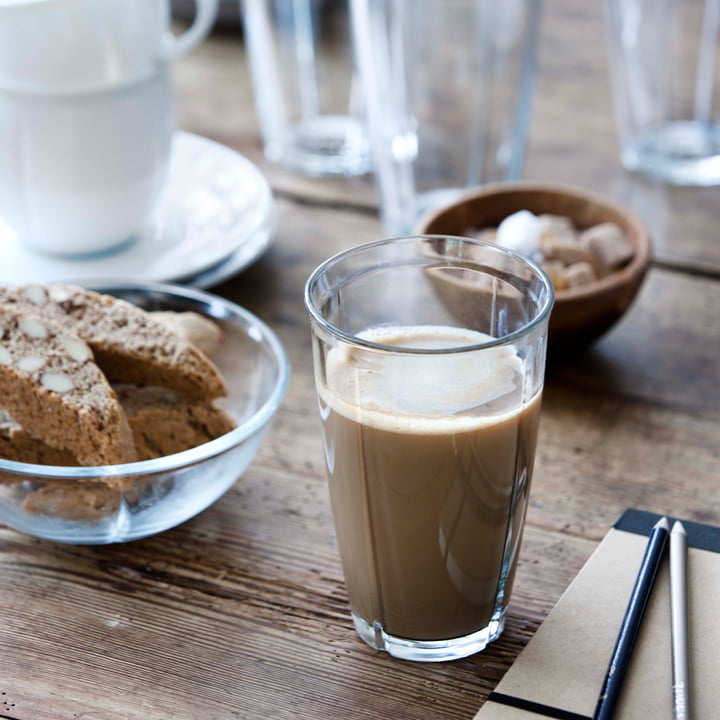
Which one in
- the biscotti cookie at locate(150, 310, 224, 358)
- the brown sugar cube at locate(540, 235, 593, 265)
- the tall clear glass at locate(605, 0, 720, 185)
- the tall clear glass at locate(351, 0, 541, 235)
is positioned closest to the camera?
the biscotti cookie at locate(150, 310, 224, 358)

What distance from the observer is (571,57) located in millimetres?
1567

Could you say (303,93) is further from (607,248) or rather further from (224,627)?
(224,627)

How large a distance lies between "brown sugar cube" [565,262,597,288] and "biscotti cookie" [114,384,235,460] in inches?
12.7

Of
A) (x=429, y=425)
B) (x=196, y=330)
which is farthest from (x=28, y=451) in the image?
(x=429, y=425)

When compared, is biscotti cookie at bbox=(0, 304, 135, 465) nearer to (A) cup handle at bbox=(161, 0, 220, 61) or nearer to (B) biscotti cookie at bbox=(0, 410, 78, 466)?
(B) biscotti cookie at bbox=(0, 410, 78, 466)

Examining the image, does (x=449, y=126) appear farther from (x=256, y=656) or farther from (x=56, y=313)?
(x=256, y=656)

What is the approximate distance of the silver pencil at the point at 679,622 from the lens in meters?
0.53

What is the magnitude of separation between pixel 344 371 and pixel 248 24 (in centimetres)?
86

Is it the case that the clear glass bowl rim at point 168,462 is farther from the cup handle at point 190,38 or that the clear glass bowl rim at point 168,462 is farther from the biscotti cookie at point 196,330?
the cup handle at point 190,38

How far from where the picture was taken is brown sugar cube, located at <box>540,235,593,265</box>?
0.88 meters

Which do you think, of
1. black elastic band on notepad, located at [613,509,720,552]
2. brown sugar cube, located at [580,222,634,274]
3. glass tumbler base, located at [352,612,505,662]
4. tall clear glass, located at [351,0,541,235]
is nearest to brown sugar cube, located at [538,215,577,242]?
brown sugar cube, located at [580,222,634,274]

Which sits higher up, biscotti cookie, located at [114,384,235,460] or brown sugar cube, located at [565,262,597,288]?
biscotti cookie, located at [114,384,235,460]

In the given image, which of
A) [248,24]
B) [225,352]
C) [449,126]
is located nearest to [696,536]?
[225,352]

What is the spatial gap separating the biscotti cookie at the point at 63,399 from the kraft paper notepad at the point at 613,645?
277 millimetres
